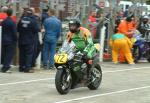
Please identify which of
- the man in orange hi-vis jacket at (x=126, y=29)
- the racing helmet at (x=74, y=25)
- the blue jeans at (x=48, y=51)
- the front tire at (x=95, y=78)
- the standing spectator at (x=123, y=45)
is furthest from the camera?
the man in orange hi-vis jacket at (x=126, y=29)

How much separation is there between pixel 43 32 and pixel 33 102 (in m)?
6.13

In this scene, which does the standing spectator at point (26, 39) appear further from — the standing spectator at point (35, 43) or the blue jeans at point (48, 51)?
the blue jeans at point (48, 51)

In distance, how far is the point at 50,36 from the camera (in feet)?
53.1

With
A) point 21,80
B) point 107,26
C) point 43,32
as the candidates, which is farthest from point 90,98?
point 107,26

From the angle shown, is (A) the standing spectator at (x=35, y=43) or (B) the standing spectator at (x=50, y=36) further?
(B) the standing spectator at (x=50, y=36)

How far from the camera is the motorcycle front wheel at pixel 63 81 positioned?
11.3 metres

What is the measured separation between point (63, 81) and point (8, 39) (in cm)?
405

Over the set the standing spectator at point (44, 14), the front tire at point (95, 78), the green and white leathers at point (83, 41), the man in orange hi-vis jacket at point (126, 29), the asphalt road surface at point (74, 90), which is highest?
the standing spectator at point (44, 14)

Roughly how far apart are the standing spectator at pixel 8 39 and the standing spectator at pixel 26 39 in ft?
1.02

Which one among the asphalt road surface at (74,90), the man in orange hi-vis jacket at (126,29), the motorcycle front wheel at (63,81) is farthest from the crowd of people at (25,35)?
the man in orange hi-vis jacket at (126,29)

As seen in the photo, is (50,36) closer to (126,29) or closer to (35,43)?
(35,43)

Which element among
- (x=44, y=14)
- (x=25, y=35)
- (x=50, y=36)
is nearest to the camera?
(x=25, y=35)

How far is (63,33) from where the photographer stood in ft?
60.0

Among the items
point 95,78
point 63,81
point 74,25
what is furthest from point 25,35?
point 63,81
